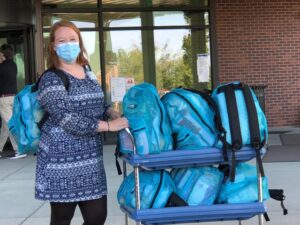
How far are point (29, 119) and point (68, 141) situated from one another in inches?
12.6

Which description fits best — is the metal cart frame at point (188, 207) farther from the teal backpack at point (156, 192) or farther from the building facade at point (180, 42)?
the building facade at point (180, 42)

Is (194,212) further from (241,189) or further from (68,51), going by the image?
(68,51)

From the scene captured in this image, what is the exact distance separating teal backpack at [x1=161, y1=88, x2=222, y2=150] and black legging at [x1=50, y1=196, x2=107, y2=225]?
630mm

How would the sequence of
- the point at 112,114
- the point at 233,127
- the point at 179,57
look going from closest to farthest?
the point at 233,127
the point at 112,114
the point at 179,57

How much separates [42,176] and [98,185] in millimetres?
355

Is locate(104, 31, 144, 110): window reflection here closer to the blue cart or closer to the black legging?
the black legging

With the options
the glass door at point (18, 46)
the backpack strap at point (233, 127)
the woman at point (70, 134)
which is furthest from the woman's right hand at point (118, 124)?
the glass door at point (18, 46)

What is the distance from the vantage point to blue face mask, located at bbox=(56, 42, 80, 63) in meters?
3.46

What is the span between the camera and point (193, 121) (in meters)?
3.44

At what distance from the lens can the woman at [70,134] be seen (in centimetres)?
338

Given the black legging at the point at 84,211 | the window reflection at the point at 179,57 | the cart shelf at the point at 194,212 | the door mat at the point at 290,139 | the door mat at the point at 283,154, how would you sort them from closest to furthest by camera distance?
the cart shelf at the point at 194,212
the black legging at the point at 84,211
the door mat at the point at 283,154
the door mat at the point at 290,139
the window reflection at the point at 179,57

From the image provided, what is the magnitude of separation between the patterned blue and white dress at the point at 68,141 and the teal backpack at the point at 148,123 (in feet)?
0.76

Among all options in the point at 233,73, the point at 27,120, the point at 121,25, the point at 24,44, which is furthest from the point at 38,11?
the point at 27,120

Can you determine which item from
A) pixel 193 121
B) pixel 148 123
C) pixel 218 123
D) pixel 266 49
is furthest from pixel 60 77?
pixel 266 49
